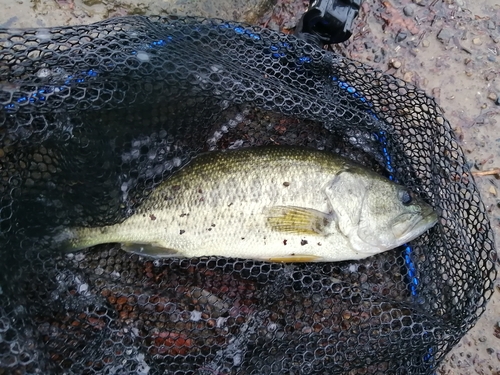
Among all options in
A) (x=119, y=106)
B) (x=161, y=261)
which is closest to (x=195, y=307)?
(x=161, y=261)

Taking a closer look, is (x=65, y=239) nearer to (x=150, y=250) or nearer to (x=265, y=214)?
(x=150, y=250)

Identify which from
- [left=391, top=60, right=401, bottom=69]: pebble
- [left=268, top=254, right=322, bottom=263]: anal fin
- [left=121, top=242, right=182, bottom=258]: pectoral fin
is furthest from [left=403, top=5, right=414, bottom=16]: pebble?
[left=121, top=242, right=182, bottom=258]: pectoral fin

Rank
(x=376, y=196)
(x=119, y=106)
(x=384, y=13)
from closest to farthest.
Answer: (x=119, y=106) < (x=376, y=196) < (x=384, y=13)

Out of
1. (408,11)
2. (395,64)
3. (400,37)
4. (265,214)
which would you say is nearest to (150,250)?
(265,214)

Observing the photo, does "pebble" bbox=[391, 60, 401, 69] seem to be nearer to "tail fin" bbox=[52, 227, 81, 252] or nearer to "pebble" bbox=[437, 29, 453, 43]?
"pebble" bbox=[437, 29, 453, 43]

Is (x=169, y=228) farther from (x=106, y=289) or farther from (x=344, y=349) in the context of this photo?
(x=344, y=349)

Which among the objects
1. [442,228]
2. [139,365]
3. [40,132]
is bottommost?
[139,365]
